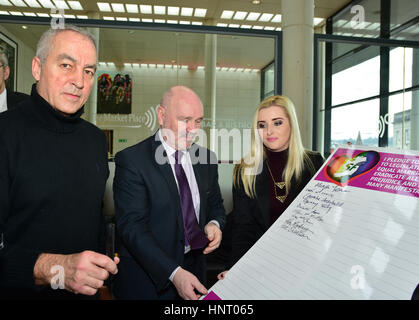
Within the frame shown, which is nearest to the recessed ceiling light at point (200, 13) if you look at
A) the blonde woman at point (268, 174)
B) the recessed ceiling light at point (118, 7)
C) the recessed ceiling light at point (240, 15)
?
the recessed ceiling light at point (240, 15)

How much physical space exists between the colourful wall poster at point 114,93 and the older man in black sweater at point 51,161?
2225 mm

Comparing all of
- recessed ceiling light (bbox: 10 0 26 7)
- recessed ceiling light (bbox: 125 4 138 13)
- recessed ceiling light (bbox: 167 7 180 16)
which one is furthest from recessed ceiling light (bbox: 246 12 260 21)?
recessed ceiling light (bbox: 10 0 26 7)

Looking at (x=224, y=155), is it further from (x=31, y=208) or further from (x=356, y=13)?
(x=356, y=13)

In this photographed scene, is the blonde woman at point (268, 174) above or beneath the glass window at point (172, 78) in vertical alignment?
beneath

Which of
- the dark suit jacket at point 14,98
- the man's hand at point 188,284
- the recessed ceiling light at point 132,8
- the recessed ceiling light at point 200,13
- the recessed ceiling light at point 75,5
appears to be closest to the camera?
the man's hand at point 188,284

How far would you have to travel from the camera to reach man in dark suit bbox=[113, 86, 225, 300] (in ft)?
4.27

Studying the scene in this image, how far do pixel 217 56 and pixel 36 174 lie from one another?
9.52 feet

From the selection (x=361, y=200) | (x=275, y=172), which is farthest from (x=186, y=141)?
(x=361, y=200)

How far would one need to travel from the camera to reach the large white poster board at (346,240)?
1.80ft

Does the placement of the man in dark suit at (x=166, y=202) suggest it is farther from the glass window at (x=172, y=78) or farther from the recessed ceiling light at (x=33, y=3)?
the recessed ceiling light at (x=33, y=3)

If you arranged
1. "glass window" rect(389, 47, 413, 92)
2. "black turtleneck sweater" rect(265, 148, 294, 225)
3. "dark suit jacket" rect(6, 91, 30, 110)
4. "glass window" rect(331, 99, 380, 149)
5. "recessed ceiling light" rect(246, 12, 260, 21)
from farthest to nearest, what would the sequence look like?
"recessed ceiling light" rect(246, 12, 260, 21), "glass window" rect(331, 99, 380, 149), "glass window" rect(389, 47, 413, 92), "dark suit jacket" rect(6, 91, 30, 110), "black turtleneck sweater" rect(265, 148, 294, 225)

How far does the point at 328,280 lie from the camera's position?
0.59 meters

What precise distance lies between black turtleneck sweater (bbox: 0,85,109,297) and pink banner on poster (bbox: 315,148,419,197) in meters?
0.77

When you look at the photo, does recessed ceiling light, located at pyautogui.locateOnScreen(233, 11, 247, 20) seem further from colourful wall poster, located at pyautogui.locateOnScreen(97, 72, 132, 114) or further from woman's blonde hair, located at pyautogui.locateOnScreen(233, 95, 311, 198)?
woman's blonde hair, located at pyautogui.locateOnScreen(233, 95, 311, 198)
